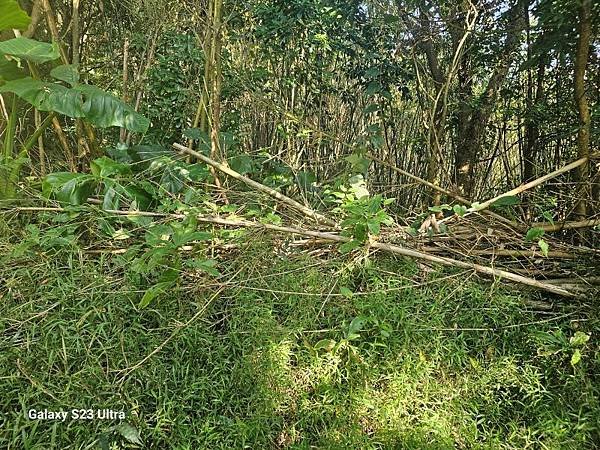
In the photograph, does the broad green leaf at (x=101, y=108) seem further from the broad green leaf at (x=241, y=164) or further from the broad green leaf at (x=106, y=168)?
the broad green leaf at (x=241, y=164)

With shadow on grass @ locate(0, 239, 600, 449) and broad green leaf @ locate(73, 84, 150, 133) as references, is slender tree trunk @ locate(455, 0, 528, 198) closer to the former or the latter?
shadow on grass @ locate(0, 239, 600, 449)

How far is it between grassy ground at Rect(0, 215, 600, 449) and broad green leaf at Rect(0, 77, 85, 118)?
64cm

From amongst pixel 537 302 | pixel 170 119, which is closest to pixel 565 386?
pixel 537 302

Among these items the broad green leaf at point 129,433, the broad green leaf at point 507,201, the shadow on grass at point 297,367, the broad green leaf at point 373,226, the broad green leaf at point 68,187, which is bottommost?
the broad green leaf at point 129,433

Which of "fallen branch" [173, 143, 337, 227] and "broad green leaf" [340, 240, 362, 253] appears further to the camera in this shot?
"fallen branch" [173, 143, 337, 227]

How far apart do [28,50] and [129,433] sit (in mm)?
1642

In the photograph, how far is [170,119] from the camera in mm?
3316

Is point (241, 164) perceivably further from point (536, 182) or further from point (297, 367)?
point (536, 182)

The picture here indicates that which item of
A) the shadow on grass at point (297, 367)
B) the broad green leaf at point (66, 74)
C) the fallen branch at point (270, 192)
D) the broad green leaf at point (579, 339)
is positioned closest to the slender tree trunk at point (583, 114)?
the shadow on grass at point (297, 367)

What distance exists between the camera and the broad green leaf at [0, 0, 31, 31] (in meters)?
2.12

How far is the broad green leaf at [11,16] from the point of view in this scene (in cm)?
212

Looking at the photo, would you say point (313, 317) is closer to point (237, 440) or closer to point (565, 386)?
point (237, 440)

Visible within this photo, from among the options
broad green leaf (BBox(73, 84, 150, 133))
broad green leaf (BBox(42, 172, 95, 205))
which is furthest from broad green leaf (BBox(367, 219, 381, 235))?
broad green leaf (BBox(73, 84, 150, 133))

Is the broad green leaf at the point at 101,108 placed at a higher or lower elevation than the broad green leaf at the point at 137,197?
higher
